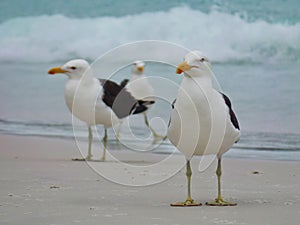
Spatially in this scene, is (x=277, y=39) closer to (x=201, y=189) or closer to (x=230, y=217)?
(x=201, y=189)

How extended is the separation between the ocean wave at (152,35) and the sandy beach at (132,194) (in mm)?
7902

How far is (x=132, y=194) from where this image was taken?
6.17m

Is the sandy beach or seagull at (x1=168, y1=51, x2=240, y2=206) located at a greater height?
seagull at (x1=168, y1=51, x2=240, y2=206)

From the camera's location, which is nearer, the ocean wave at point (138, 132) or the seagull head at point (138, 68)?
the ocean wave at point (138, 132)

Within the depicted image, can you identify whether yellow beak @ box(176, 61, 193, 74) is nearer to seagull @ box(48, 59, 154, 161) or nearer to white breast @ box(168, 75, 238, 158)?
white breast @ box(168, 75, 238, 158)

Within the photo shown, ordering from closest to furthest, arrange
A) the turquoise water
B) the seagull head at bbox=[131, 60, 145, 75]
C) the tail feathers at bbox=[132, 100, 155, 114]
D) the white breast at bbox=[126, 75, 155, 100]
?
the tail feathers at bbox=[132, 100, 155, 114], the white breast at bbox=[126, 75, 155, 100], the seagull head at bbox=[131, 60, 145, 75], the turquoise water

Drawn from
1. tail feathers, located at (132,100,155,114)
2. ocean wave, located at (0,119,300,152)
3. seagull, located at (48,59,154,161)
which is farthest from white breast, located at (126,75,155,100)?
seagull, located at (48,59,154,161)

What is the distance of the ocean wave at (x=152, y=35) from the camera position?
1631 centimetres

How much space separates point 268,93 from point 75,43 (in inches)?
206

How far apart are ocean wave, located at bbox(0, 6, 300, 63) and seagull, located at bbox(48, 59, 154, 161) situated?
6.81m

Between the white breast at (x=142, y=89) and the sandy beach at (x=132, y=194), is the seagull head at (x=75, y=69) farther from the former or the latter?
Result: the white breast at (x=142, y=89)

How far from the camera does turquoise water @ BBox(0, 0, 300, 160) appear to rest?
14008mm

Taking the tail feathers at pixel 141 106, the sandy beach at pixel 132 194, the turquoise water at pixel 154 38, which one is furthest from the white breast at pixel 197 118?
the turquoise water at pixel 154 38

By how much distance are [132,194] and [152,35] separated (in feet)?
37.8
